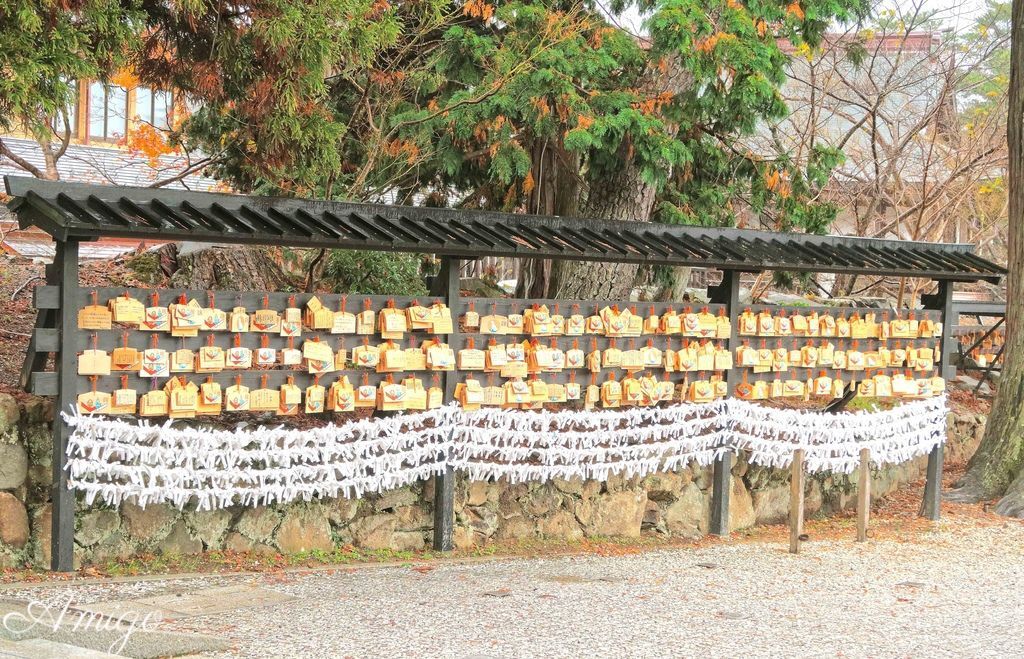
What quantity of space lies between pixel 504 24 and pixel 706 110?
249 centimetres

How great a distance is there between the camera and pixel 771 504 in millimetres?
10117

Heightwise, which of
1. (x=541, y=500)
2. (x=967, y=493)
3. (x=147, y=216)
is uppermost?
(x=147, y=216)

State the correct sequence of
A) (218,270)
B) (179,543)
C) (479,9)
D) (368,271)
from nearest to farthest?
(179,543) → (479,9) → (218,270) → (368,271)

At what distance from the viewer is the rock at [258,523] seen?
23.4ft

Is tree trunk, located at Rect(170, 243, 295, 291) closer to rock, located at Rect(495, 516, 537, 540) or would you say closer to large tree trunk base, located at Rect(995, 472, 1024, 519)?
rock, located at Rect(495, 516, 537, 540)

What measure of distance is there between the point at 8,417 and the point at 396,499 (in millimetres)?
2762

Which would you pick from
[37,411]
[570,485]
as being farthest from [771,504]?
[37,411]

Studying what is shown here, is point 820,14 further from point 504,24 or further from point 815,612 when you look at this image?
point 815,612

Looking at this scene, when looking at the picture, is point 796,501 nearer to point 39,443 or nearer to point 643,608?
point 643,608

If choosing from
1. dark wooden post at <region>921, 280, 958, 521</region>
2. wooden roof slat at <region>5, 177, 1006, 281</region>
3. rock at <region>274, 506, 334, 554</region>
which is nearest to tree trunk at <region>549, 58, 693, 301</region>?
wooden roof slat at <region>5, 177, 1006, 281</region>

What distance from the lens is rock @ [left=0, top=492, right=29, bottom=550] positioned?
6.32 metres

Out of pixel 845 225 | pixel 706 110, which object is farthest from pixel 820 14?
pixel 845 225

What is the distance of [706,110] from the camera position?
410 inches

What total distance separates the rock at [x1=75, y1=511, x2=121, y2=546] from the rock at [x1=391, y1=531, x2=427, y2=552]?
6.62 ft
